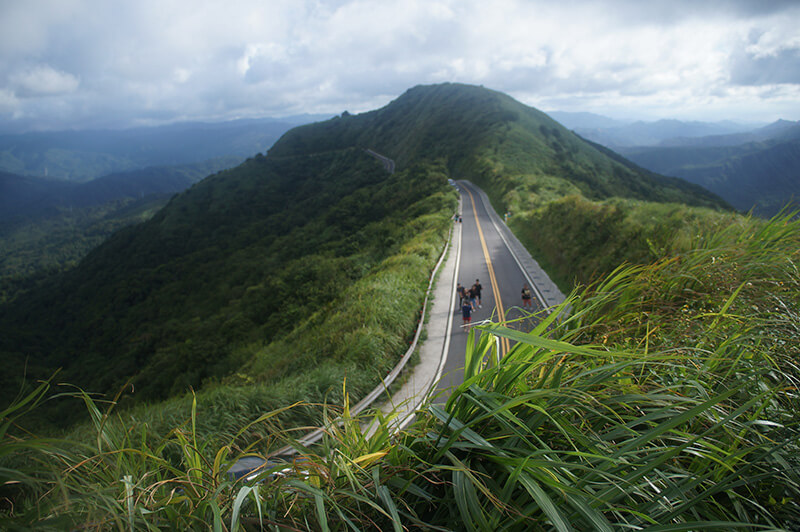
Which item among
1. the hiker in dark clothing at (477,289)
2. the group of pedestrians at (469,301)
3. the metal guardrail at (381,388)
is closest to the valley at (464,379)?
the metal guardrail at (381,388)

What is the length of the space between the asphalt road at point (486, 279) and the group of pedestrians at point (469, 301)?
0.88 ft

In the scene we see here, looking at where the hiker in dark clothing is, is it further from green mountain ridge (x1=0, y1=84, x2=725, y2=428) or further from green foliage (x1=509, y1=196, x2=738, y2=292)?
green foliage (x1=509, y1=196, x2=738, y2=292)

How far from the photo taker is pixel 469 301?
12.5 m

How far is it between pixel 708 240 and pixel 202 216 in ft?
304

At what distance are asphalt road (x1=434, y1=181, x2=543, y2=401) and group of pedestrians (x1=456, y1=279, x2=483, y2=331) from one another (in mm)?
268

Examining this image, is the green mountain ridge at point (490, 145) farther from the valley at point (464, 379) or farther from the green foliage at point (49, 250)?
the green foliage at point (49, 250)

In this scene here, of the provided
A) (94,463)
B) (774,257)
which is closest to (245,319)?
(94,463)

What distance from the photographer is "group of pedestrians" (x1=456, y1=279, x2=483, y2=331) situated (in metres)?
12.2

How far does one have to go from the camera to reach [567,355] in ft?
6.86

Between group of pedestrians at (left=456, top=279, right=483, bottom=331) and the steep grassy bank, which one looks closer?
the steep grassy bank

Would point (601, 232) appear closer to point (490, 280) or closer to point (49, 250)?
point (490, 280)

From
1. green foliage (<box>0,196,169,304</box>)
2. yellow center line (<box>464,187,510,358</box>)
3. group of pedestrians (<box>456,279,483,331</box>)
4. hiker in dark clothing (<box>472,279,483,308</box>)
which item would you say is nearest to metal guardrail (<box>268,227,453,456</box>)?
group of pedestrians (<box>456,279,483,331</box>)

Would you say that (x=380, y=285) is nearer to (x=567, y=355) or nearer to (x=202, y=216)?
(x=567, y=355)

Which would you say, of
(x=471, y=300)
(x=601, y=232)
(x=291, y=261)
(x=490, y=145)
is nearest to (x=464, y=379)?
(x=471, y=300)
